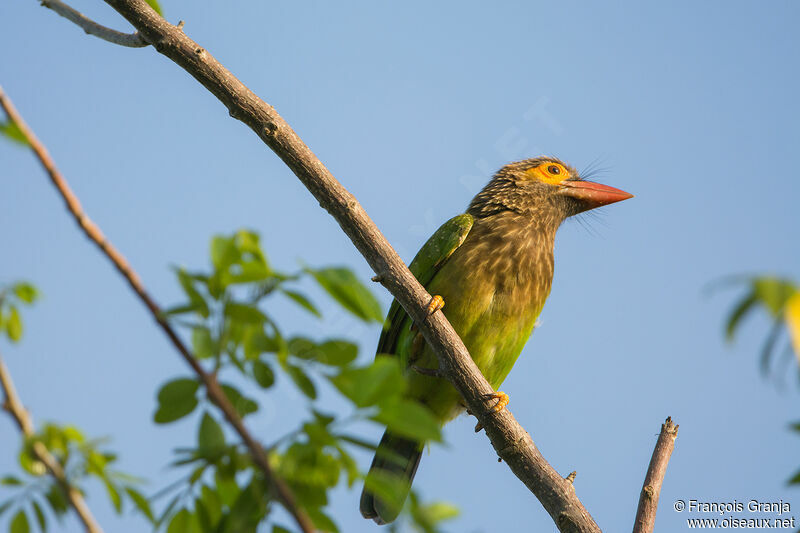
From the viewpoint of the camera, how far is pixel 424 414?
106 cm

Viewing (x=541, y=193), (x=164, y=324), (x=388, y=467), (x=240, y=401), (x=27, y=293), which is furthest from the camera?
(x=541, y=193)

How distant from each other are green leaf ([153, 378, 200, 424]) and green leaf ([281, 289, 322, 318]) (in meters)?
0.22

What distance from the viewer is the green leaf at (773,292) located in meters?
0.76

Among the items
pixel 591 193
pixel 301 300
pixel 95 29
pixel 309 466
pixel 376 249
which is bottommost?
pixel 309 466

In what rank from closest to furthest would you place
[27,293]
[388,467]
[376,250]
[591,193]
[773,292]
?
[773,292] < [27,293] < [376,250] < [388,467] < [591,193]

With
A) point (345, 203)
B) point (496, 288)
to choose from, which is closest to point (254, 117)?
point (345, 203)

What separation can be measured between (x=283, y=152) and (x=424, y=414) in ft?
6.93

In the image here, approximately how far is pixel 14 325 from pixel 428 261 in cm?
291

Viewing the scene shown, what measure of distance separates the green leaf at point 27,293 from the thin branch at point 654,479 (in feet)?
8.82

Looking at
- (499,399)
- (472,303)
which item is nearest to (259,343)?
(499,399)

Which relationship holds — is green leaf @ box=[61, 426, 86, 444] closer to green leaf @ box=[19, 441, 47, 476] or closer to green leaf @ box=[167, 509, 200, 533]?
green leaf @ box=[19, 441, 47, 476]

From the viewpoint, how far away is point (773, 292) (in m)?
0.77

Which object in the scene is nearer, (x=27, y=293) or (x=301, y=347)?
(x=301, y=347)

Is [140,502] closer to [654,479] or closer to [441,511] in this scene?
[441,511]
